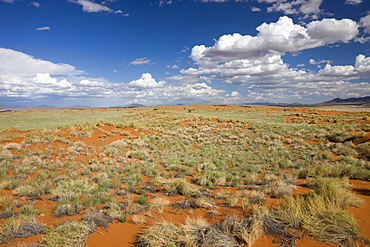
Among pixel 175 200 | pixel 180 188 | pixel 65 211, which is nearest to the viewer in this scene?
pixel 65 211

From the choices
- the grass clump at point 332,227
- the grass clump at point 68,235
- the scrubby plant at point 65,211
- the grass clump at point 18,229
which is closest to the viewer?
the grass clump at point 332,227

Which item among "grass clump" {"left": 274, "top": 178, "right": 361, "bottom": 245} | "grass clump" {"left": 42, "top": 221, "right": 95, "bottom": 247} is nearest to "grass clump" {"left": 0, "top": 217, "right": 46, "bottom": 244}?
"grass clump" {"left": 42, "top": 221, "right": 95, "bottom": 247}

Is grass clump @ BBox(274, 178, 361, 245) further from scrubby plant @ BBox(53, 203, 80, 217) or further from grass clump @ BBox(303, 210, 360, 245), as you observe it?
scrubby plant @ BBox(53, 203, 80, 217)

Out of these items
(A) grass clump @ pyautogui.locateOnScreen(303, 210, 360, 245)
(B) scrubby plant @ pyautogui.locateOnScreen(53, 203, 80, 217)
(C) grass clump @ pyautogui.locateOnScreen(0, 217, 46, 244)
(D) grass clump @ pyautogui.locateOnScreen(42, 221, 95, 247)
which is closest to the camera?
(A) grass clump @ pyautogui.locateOnScreen(303, 210, 360, 245)

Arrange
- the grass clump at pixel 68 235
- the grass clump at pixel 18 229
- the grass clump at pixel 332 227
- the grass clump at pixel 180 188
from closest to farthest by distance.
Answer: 1. the grass clump at pixel 332 227
2. the grass clump at pixel 68 235
3. the grass clump at pixel 18 229
4. the grass clump at pixel 180 188

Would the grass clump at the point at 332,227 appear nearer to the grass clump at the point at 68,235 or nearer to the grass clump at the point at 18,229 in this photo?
the grass clump at the point at 68,235

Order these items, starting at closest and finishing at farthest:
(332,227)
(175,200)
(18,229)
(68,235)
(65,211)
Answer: (332,227)
(68,235)
(18,229)
(65,211)
(175,200)

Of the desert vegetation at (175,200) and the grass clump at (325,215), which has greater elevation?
the grass clump at (325,215)

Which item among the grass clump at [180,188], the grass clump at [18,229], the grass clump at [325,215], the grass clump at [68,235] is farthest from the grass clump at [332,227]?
the grass clump at [18,229]

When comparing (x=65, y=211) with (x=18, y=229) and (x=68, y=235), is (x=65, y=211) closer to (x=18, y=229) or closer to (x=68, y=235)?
(x=18, y=229)

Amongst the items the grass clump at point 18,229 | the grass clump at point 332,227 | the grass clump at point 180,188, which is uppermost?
the grass clump at point 332,227

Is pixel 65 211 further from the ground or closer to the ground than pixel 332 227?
closer to the ground

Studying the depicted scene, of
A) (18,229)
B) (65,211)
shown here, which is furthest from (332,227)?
(18,229)

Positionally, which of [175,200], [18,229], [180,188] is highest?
[18,229]
